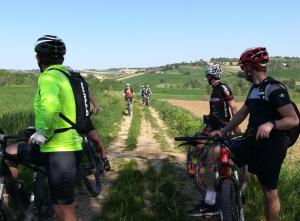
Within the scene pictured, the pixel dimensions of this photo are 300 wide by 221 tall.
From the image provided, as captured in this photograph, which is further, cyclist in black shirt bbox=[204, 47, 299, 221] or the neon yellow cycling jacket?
cyclist in black shirt bbox=[204, 47, 299, 221]

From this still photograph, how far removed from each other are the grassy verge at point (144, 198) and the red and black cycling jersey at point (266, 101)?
6.32 ft

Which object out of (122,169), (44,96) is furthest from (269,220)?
(122,169)

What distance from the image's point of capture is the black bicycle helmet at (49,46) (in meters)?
3.63

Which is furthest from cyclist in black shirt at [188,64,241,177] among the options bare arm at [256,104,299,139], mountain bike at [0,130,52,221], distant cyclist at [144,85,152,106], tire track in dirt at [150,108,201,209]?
distant cyclist at [144,85,152,106]

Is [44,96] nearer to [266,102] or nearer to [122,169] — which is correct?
[266,102]

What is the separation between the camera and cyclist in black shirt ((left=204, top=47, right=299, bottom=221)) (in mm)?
3908

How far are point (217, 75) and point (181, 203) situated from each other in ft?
7.88

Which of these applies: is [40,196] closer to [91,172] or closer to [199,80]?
[91,172]

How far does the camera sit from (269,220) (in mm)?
4379

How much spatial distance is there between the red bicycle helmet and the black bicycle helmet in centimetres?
196

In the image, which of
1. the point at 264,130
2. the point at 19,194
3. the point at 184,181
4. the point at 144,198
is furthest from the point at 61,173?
the point at 184,181

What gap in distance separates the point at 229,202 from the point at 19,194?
2300 mm

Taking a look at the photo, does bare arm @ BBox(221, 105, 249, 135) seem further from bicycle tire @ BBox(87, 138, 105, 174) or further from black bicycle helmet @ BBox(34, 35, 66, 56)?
bicycle tire @ BBox(87, 138, 105, 174)

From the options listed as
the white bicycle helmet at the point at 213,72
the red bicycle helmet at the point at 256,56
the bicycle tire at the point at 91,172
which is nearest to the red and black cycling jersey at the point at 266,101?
the red bicycle helmet at the point at 256,56
